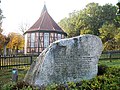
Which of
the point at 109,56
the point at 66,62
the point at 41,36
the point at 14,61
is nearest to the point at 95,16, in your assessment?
the point at 41,36

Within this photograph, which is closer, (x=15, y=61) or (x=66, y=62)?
(x=66, y=62)

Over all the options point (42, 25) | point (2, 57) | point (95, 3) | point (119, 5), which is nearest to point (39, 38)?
point (42, 25)

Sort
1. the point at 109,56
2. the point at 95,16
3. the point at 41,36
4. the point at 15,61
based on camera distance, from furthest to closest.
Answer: the point at 95,16, the point at 41,36, the point at 109,56, the point at 15,61

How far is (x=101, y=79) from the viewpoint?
823 cm

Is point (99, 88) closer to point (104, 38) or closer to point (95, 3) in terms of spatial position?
point (104, 38)

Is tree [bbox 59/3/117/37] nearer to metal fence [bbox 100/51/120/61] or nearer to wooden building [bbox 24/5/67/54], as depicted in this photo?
wooden building [bbox 24/5/67/54]

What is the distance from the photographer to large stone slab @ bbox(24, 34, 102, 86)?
7793 millimetres

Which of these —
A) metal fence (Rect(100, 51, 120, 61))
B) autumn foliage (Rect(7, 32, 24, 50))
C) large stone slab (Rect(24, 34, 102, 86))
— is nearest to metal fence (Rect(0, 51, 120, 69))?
large stone slab (Rect(24, 34, 102, 86))

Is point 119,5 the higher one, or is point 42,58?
point 119,5

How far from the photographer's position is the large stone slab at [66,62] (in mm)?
7793

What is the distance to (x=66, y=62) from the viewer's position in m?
8.34

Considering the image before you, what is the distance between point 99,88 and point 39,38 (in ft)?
97.3

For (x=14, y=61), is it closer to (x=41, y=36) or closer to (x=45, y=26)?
(x=41, y=36)

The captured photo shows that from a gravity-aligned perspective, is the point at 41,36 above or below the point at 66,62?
above
